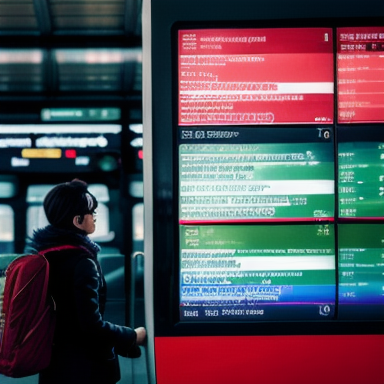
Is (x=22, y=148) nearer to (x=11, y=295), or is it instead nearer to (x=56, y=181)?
(x=56, y=181)

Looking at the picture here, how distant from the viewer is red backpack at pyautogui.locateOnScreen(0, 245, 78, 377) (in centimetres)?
206

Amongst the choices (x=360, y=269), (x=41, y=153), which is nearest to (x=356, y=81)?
(x=360, y=269)

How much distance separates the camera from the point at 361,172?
7.06 feet

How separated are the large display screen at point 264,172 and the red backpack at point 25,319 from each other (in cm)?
59

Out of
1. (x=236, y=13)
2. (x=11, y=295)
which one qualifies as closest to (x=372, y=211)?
(x=236, y=13)

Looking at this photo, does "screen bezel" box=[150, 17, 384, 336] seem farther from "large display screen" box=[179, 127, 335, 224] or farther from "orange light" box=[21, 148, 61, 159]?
"orange light" box=[21, 148, 61, 159]

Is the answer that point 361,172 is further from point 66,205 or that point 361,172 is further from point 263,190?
point 66,205

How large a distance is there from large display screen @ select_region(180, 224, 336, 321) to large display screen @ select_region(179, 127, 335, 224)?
7cm

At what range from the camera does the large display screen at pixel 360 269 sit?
214 cm

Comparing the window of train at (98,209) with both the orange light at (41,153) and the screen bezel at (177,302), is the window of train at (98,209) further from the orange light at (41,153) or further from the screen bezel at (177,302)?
the screen bezel at (177,302)

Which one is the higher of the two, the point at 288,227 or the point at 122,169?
the point at 122,169

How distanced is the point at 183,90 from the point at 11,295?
3.35ft

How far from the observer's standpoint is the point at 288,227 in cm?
214

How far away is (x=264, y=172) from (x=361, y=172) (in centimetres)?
38
